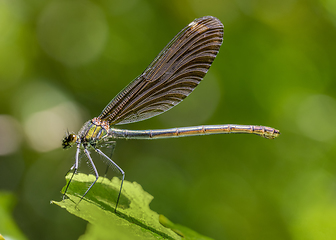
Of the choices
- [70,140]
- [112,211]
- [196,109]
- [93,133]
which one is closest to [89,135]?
[93,133]

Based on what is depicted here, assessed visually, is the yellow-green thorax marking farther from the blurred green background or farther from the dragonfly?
the blurred green background

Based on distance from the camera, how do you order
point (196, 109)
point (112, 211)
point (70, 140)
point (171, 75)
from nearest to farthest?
1. point (112, 211)
2. point (70, 140)
3. point (171, 75)
4. point (196, 109)

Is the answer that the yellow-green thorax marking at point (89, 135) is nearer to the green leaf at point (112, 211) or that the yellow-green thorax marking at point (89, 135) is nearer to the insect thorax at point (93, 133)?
the insect thorax at point (93, 133)

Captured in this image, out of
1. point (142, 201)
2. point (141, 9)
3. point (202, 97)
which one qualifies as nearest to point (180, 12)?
point (141, 9)

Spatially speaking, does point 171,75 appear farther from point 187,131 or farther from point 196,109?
point 196,109

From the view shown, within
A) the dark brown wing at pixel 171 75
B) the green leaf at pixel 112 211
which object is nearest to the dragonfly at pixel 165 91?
the dark brown wing at pixel 171 75
